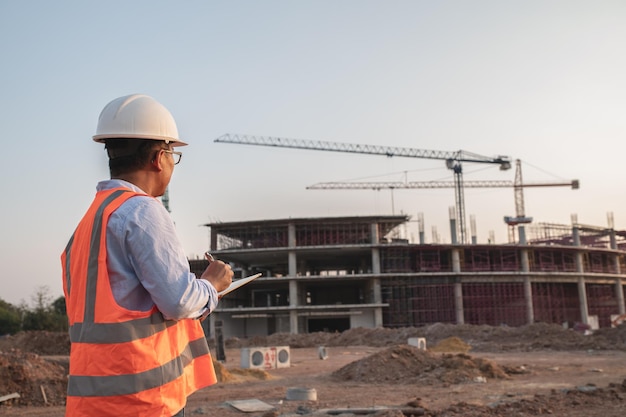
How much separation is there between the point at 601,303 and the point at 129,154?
59746 millimetres

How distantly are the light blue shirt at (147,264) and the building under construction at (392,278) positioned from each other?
40.6m

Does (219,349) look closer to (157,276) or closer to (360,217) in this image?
(157,276)

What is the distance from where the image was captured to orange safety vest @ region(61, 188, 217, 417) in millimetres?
1574

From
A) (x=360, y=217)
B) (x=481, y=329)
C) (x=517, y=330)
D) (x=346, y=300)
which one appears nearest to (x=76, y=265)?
(x=517, y=330)

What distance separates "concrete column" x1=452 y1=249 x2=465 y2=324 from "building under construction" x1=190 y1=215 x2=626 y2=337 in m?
0.08

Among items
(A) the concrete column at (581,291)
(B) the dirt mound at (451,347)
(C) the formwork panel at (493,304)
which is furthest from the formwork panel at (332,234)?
(A) the concrete column at (581,291)

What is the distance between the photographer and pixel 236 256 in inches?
1828

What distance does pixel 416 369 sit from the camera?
13438 millimetres

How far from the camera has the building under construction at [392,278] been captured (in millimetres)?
44312

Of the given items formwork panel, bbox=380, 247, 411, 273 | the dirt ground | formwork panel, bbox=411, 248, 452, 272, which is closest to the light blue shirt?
the dirt ground

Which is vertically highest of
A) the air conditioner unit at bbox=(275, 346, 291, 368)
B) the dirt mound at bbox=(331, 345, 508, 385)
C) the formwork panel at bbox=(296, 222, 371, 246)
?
the formwork panel at bbox=(296, 222, 371, 246)

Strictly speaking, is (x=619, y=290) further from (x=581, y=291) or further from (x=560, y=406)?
(x=560, y=406)

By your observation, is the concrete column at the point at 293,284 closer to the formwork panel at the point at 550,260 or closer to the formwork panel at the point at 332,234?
the formwork panel at the point at 332,234

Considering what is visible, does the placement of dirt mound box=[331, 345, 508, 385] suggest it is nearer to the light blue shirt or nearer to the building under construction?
the light blue shirt
